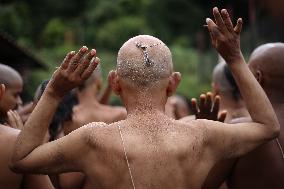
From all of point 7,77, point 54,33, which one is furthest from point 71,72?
point 54,33

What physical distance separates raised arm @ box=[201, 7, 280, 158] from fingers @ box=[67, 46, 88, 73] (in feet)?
2.31

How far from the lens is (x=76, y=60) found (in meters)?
3.27

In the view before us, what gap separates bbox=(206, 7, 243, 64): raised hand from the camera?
3.43m

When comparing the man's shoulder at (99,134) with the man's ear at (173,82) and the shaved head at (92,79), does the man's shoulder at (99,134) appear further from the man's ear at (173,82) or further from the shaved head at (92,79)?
the shaved head at (92,79)

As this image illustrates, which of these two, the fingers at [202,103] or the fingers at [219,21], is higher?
the fingers at [219,21]

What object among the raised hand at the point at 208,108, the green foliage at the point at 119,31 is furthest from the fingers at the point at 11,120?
the green foliage at the point at 119,31

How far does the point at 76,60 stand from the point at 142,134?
504 mm

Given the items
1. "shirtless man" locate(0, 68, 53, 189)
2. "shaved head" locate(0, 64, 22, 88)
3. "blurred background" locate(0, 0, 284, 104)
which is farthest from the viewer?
"blurred background" locate(0, 0, 284, 104)

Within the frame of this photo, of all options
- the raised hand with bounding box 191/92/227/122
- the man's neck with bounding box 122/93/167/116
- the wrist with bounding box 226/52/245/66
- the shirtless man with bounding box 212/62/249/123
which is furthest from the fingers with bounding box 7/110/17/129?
the shirtless man with bounding box 212/62/249/123

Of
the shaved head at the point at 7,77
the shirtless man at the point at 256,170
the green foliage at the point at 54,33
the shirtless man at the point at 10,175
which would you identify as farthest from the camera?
the green foliage at the point at 54,33

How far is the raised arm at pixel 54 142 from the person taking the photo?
3256 millimetres

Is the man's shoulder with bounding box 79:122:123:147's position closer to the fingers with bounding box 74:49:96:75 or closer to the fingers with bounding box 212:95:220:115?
the fingers with bounding box 74:49:96:75

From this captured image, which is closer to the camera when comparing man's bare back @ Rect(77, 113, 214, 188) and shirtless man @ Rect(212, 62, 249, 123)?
man's bare back @ Rect(77, 113, 214, 188)

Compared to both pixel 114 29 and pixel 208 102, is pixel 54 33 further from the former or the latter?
A: pixel 208 102
